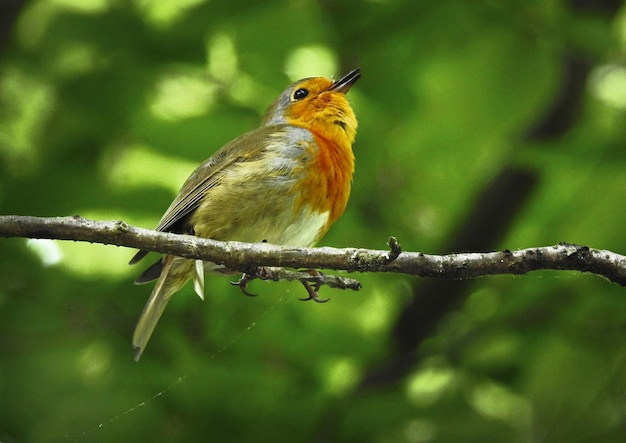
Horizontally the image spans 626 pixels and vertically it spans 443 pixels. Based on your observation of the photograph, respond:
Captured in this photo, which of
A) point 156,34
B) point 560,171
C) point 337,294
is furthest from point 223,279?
point 560,171

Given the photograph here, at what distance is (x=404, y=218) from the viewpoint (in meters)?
4.35

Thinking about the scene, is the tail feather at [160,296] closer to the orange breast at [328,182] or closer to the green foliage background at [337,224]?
the green foliage background at [337,224]

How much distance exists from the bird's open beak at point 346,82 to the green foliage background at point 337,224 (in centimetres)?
7

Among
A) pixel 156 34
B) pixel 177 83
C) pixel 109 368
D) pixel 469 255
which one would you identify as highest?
pixel 156 34

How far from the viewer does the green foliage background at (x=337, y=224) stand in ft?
12.8

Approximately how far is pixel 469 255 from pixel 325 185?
1.28 metres

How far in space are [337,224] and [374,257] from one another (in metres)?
1.57

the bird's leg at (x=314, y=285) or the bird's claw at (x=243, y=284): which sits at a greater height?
the bird's claw at (x=243, y=284)

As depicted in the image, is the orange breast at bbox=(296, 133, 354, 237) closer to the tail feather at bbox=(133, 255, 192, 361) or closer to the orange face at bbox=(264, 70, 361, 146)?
the orange face at bbox=(264, 70, 361, 146)

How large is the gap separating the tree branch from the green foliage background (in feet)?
3.75

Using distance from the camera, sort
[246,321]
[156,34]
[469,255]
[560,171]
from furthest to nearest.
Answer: [156,34] < [246,321] < [560,171] < [469,255]

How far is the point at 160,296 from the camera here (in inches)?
155

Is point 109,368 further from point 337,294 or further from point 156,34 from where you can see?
point 156,34

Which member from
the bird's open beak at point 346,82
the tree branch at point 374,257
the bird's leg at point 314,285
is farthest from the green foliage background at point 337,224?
the tree branch at point 374,257
